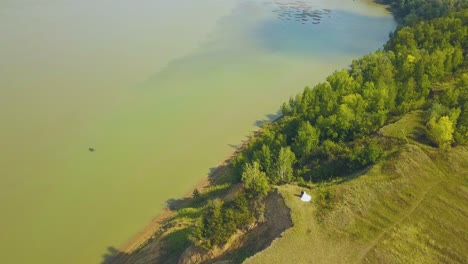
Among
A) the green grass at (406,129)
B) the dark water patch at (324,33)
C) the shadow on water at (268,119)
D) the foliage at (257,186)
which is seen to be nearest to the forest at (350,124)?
the foliage at (257,186)

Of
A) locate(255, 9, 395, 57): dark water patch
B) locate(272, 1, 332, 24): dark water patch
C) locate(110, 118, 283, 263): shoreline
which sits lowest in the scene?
locate(110, 118, 283, 263): shoreline

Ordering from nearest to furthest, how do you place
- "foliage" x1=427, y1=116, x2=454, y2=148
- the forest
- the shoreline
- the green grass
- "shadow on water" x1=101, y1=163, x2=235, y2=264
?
the forest
"shadow on water" x1=101, y1=163, x2=235, y2=264
"foliage" x1=427, y1=116, x2=454, y2=148
the green grass
the shoreline

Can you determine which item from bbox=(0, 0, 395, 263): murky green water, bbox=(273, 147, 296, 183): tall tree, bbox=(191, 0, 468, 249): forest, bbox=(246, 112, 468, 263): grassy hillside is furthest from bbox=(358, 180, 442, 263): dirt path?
bbox=(0, 0, 395, 263): murky green water

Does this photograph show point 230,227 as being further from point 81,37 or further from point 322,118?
point 81,37

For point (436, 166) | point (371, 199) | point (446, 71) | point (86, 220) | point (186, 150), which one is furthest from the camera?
point (446, 71)

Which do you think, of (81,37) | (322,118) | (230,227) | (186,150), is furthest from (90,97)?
(230,227)

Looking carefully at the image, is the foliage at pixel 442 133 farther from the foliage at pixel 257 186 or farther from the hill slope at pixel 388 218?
the foliage at pixel 257 186

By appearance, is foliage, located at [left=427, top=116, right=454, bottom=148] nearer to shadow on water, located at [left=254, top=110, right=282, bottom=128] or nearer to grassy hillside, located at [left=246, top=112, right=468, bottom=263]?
grassy hillside, located at [left=246, top=112, right=468, bottom=263]
